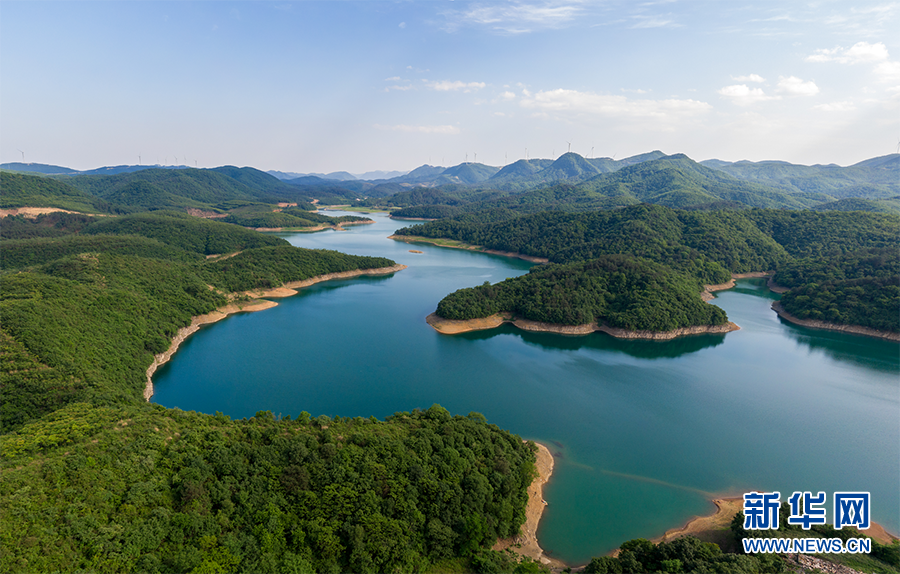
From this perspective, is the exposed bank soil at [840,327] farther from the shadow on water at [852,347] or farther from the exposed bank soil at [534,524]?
the exposed bank soil at [534,524]

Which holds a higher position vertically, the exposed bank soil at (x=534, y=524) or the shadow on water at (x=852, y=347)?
the shadow on water at (x=852, y=347)

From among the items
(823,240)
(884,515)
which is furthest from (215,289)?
(823,240)

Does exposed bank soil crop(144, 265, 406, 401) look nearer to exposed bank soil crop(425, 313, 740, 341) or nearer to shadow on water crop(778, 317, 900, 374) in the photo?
exposed bank soil crop(425, 313, 740, 341)

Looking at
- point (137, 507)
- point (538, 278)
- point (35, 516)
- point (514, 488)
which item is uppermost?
point (538, 278)

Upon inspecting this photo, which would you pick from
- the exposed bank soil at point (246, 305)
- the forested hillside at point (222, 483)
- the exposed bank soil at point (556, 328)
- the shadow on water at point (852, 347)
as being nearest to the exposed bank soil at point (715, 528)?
the forested hillside at point (222, 483)

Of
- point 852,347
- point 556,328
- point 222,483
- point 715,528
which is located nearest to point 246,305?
point 556,328

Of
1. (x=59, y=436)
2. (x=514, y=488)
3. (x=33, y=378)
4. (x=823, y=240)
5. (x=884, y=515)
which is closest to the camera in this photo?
(x=59, y=436)

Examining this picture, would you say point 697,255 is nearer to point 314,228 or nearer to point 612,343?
point 612,343

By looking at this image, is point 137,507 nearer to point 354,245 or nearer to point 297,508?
point 297,508
